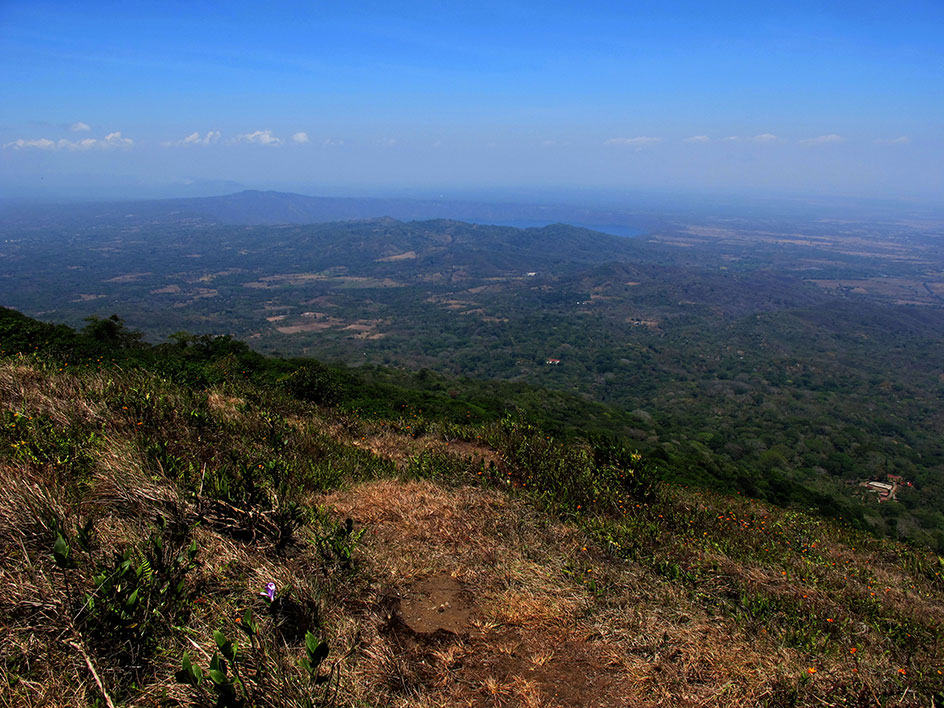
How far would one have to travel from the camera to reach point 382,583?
10.2 feet

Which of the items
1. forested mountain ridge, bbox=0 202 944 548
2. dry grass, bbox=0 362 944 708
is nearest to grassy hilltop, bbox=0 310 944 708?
dry grass, bbox=0 362 944 708

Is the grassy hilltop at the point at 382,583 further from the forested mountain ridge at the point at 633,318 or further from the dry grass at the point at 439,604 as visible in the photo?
the forested mountain ridge at the point at 633,318

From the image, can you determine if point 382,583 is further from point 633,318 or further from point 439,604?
point 633,318

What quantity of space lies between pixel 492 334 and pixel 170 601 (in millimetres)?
78284

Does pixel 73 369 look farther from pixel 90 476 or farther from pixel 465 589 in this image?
pixel 465 589

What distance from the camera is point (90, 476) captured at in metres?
3.45

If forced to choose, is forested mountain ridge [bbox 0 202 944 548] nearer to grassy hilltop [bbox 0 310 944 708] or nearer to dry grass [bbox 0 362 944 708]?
grassy hilltop [bbox 0 310 944 708]

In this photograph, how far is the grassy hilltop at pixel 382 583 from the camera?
2.15 metres

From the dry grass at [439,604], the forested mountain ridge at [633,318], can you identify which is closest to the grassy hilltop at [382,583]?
the dry grass at [439,604]

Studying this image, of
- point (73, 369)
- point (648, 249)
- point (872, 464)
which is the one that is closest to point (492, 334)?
point (872, 464)

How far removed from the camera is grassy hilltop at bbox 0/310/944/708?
2150 millimetres

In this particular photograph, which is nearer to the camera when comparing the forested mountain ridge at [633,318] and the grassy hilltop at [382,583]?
the grassy hilltop at [382,583]

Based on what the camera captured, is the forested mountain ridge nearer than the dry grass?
No

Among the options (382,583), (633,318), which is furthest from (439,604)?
(633,318)
